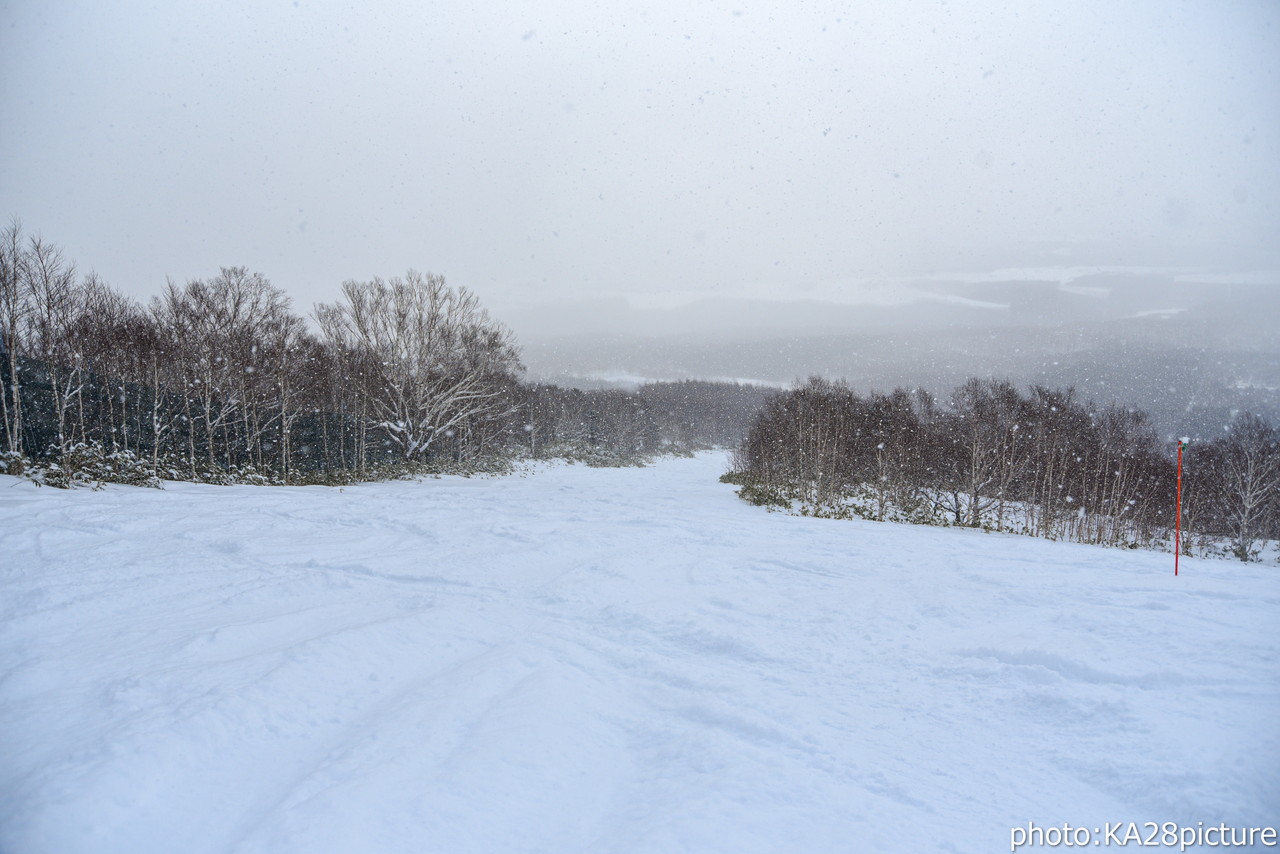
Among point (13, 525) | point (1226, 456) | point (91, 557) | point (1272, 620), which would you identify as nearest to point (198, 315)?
point (13, 525)

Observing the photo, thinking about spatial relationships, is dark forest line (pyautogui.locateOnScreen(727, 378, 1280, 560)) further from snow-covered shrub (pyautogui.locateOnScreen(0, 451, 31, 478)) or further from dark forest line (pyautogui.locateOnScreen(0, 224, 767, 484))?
snow-covered shrub (pyautogui.locateOnScreen(0, 451, 31, 478))

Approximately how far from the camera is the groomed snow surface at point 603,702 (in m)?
2.45

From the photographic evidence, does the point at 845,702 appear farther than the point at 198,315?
No

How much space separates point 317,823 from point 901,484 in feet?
88.0

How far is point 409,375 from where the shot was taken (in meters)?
23.0

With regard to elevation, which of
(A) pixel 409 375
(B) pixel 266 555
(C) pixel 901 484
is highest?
(A) pixel 409 375

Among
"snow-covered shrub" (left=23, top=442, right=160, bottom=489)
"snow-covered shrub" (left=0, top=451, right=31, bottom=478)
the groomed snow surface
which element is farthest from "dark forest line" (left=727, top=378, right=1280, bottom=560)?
"snow-covered shrub" (left=0, top=451, right=31, bottom=478)

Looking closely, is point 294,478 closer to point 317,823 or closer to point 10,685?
point 10,685

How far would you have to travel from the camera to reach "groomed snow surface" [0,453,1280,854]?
245 centimetres

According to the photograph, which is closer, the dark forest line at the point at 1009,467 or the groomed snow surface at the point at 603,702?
the groomed snow surface at the point at 603,702

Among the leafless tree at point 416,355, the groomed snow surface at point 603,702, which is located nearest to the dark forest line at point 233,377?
the leafless tree at point 416,355

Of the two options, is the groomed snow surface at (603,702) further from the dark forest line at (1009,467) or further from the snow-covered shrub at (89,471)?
the dark forest line at (1009,467)

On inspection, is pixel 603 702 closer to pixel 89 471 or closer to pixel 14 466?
pixel 89 471

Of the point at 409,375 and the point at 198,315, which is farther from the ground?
the point at 198,315
